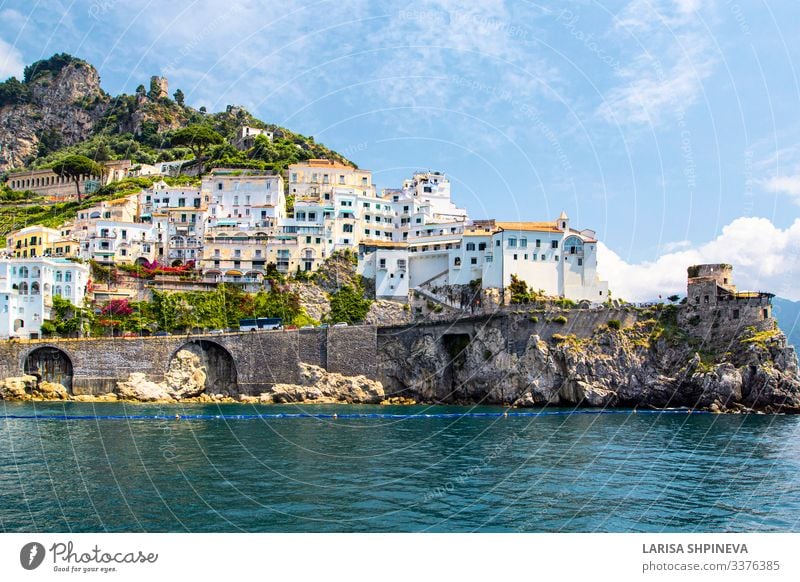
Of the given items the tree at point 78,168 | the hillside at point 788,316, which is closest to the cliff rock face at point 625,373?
the tree at point 78,168

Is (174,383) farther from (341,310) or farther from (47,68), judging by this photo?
(47,68)

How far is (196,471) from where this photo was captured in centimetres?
3078

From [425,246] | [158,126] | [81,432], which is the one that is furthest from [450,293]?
[158,126]

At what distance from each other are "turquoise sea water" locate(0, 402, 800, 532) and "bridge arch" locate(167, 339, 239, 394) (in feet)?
52.5

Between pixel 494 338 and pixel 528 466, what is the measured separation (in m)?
32.0

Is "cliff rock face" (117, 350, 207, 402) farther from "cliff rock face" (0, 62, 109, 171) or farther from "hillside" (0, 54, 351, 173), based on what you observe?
"cliff rock face" (0, 62, 109, 171)

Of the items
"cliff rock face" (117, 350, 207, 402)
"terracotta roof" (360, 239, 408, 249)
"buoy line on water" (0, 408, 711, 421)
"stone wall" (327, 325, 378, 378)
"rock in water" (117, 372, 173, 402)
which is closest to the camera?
"buoy line on water" (0, 408, 711, 421)

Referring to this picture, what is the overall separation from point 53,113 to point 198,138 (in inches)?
2086

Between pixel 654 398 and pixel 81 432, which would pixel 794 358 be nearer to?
pixel 654 398

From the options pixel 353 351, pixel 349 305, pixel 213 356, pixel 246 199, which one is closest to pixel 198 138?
pixel 246 199

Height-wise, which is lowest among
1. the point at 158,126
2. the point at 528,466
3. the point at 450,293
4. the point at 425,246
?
the point at 528,466

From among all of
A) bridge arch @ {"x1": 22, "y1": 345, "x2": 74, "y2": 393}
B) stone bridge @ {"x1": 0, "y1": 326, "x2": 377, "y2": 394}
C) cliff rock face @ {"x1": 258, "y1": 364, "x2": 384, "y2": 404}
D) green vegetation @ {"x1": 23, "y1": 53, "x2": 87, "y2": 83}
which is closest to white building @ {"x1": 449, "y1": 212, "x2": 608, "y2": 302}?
stone bridge @ {"x1": 0, "y1": 326, "x2": 377, "y2": 394}

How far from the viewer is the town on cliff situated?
200ft

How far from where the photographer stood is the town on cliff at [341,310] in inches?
2397
